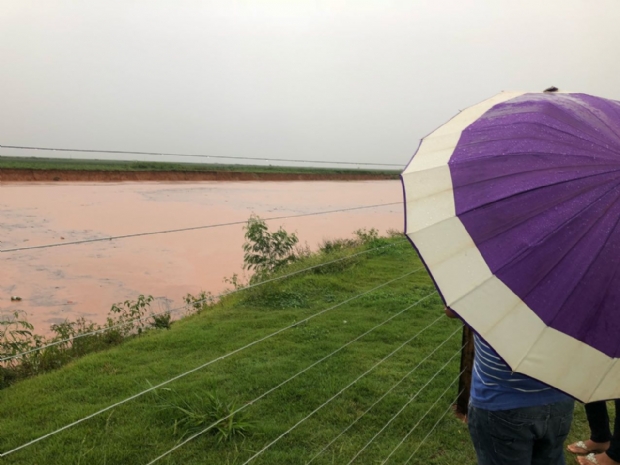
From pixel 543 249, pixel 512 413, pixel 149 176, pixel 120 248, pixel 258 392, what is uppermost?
pixel 543 249

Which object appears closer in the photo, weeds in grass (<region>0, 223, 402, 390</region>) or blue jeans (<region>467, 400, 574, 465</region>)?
blue jeans (<region>467, 400, 574, 465</region>)

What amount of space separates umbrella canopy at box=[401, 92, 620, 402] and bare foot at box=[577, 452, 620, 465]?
161 cm

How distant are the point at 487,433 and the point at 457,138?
870mm

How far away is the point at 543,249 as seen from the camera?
3.52 feet

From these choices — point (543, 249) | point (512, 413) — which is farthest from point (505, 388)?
point (543, 249)

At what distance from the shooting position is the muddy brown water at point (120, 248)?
763 centimetres

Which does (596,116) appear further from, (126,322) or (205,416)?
(126,322)

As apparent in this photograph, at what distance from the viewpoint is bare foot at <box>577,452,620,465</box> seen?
232 centimetres

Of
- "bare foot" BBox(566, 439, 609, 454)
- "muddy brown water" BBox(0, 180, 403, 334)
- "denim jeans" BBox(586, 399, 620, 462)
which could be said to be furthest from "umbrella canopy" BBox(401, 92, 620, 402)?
"muddy brown water" BBox(0, 180, 403, 334)

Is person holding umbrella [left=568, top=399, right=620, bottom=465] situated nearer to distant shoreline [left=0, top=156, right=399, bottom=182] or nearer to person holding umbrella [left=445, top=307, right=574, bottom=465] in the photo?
person holding umbrella [left=445, top=307, right=574, bottom=465]

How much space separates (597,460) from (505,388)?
1.56 m

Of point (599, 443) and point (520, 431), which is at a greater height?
point (520, 431)

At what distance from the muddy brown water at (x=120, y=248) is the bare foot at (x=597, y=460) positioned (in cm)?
598

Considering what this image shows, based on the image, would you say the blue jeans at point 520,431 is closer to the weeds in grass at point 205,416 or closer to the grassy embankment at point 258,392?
the grassy embankment at point 258,392
